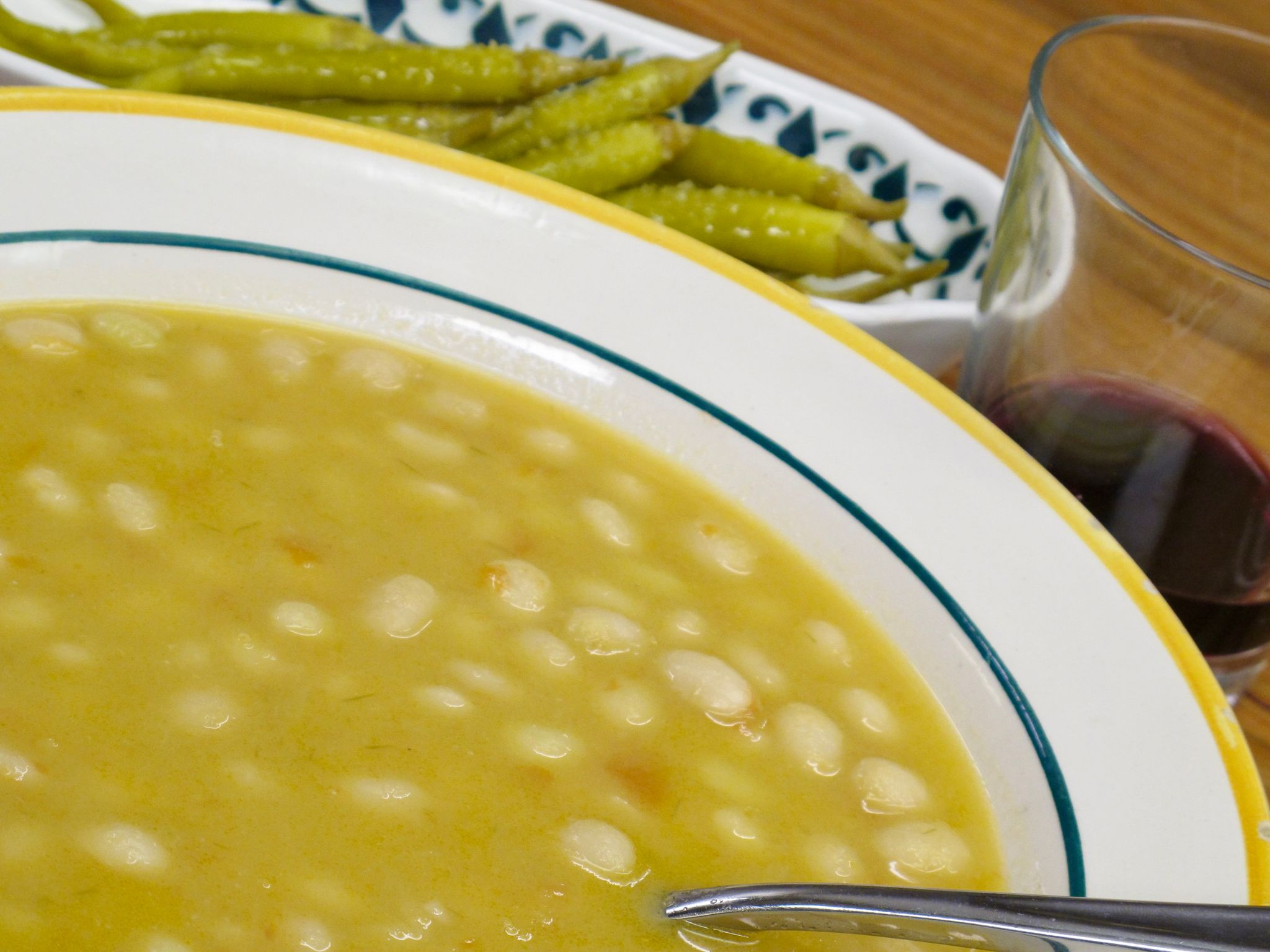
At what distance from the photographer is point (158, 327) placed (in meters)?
1.23

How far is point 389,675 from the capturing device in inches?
39.8

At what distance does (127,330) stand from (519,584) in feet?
1.43

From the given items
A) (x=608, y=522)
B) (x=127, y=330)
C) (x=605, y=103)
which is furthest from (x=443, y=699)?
(x=605, y=103)

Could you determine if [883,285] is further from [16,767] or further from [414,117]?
[16,767]

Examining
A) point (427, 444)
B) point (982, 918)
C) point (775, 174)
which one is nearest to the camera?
point (982, 918)

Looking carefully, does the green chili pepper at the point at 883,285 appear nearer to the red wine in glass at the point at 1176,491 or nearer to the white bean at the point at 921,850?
the red wine in glass at the point at 1176,491

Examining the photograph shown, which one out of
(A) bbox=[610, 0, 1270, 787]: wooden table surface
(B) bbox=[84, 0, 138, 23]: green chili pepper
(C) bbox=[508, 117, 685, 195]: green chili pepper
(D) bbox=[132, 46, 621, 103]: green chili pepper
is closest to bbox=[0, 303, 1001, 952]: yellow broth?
(C) bbox=[508, 117, 685, 195]: green chili pepper

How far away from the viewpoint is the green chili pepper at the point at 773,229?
5.32 feet

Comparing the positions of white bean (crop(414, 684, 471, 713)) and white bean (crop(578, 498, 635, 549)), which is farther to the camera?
white bean (crop(578, 498, 635, 549))

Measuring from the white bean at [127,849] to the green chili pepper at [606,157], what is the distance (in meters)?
0.98

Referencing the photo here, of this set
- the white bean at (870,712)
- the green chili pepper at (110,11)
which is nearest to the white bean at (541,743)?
the white bean at (870,712)

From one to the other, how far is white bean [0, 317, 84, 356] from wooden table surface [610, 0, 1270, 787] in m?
1.26

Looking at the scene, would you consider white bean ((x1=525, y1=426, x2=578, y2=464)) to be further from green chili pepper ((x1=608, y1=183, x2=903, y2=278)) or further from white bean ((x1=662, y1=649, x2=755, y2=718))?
green chili pepper ((x1=608, y1=183, x2=903, y2=278))

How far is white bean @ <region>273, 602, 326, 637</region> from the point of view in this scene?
1.01 meters
